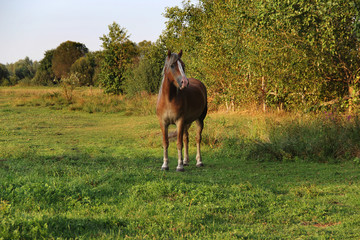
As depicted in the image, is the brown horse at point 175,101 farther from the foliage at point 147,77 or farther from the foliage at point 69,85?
the foliage at point 69,85

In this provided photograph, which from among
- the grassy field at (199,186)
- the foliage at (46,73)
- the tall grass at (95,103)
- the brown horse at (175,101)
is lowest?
the grassy field at (199,186)

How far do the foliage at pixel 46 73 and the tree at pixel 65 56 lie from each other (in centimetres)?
98

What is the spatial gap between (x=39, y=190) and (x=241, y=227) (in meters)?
3.30

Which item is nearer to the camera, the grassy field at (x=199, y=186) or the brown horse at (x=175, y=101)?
the grassy field at (x=199, y=186)

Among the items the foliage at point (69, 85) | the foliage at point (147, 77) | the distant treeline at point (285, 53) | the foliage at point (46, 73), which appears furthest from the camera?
the foliage at point (46, 73)

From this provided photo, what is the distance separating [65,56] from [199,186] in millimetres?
67968

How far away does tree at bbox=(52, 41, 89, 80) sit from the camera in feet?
219

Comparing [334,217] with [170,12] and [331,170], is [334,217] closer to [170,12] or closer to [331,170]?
[331,170]

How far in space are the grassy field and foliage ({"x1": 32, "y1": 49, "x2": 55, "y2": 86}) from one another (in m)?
51.1

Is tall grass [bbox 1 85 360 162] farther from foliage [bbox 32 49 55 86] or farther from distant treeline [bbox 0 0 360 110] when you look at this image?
foliage [bbox 32 49 55 86]

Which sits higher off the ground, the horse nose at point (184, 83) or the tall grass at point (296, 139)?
the horse nose at point (184, 83)

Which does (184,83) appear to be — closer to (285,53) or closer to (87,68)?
(285,53)

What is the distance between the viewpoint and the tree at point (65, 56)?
6688 cm

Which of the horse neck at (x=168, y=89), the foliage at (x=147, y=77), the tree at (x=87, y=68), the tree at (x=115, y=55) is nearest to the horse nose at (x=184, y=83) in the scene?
the horse neck at (x=168, y=89)
